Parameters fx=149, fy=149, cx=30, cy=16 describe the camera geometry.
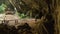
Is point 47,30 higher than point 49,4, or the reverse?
point 49,4

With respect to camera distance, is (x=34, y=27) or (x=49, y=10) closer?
(x=49, y=10)

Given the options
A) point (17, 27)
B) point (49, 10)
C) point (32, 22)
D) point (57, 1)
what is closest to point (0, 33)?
point (17, 27)

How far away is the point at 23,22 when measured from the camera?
3121 millimetres

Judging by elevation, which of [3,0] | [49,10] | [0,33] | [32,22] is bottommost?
[0,33]

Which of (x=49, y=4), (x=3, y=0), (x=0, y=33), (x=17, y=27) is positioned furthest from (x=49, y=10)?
(x=3, y=0)

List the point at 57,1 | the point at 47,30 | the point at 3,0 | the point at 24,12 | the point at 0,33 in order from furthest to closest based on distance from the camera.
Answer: the point at 3,0, the point at 24,12, the point at 0,33, the point at 47,30, the point at 57,1

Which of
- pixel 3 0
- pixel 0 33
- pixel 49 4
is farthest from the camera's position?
pixel 3 0

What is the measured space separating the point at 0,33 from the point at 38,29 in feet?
2.64

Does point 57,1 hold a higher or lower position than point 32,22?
higher

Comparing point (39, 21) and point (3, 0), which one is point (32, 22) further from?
point (3, 0)

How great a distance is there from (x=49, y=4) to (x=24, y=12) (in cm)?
129

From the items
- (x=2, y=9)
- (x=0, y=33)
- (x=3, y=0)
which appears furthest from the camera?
(x=3, y=0)

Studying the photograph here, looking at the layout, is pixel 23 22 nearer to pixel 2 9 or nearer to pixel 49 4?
pixel 49 4

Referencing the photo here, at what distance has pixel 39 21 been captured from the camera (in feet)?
9.75
